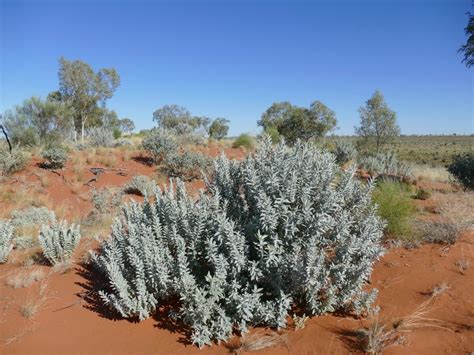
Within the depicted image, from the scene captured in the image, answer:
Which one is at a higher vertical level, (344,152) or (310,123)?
(310,123)

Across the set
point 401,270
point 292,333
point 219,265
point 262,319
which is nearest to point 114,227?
point 219,265

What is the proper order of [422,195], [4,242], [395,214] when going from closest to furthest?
[4,242]
[395,214]
[422,195]

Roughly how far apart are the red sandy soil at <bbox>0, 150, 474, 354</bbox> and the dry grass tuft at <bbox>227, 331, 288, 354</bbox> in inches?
1.7

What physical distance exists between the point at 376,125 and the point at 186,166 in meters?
13.4

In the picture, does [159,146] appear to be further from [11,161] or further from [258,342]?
[258,342]

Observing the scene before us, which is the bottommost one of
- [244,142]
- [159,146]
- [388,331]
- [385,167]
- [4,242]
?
[388,331]

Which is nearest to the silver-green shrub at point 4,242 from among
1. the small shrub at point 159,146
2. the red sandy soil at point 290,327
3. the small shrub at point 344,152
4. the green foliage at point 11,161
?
the red sandy soil at point 290,327

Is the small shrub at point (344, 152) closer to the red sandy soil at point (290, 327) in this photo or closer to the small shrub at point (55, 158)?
the small shrub at point (55, 158)

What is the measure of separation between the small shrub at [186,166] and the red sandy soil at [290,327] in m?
8.94

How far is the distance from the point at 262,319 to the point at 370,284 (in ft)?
4.91

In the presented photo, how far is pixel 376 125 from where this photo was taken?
21.7 metres

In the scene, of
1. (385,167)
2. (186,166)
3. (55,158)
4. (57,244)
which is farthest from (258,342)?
(385,167)

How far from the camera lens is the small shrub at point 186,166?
44.1ft

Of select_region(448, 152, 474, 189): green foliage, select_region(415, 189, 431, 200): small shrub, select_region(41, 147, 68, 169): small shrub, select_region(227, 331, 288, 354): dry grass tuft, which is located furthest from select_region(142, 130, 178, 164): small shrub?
select_region(227, 331, 288, 354): dry grass tuft
